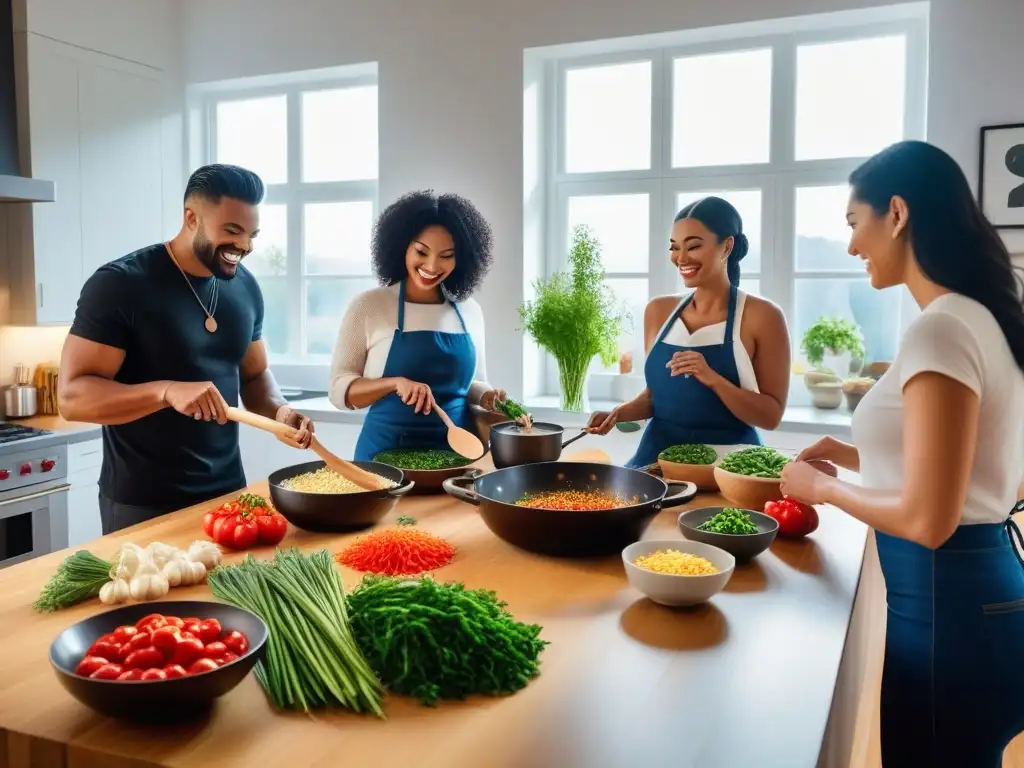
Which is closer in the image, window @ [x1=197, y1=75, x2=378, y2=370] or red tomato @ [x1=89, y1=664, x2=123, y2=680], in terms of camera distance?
red tomato @ [x1=89, y1=664, x2=123, y2=680]

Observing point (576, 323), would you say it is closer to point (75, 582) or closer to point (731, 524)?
point (731, 524)

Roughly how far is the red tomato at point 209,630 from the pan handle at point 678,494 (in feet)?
3.11

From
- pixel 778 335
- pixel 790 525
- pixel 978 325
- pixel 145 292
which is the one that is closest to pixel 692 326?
pixel 778 335

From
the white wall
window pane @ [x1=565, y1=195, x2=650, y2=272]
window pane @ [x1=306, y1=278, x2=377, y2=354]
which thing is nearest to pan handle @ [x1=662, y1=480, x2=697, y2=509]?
the white wall

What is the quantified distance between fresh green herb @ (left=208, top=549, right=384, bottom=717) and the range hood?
3203 millimetres

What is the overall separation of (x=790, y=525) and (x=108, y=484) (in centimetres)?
183

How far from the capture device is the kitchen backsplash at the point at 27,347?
4.44 metres

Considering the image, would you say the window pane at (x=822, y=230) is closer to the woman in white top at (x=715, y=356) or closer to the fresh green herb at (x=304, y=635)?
the woman in white top at (x=715, y=356)

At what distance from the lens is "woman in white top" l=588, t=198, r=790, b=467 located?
2.79 metres

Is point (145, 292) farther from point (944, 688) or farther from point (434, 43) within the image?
point (434, 43)

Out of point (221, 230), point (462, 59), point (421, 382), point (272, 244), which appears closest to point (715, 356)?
point (421, 382)

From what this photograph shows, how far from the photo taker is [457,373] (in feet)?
9.83

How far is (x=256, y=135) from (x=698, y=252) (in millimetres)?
3638

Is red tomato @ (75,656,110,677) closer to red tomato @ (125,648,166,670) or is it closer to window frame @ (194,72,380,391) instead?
red tomato @ (125,648,166,670)
